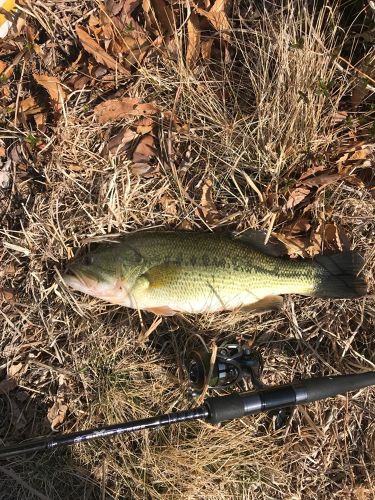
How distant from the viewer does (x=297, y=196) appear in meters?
3.24

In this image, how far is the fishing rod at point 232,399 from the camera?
8.60ft

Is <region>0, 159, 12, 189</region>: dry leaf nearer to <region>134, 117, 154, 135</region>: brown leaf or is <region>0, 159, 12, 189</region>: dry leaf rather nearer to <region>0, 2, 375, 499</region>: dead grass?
<region>0, 2, 375, 499</region>: dead grass

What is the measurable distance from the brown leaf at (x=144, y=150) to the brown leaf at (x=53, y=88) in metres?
0.65

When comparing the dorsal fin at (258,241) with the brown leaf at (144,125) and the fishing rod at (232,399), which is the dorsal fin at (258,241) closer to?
the fishing rod at (232,399)

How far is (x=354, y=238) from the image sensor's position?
325 cm

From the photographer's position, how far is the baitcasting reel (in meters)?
2.98

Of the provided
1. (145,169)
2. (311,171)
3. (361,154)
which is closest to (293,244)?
(311,171)

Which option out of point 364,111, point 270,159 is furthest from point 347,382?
point 364,111

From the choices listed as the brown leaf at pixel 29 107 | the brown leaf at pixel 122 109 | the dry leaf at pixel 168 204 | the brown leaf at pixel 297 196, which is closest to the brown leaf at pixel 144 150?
the brown leaf at pixel 122 109

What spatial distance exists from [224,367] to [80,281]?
114 centimetres

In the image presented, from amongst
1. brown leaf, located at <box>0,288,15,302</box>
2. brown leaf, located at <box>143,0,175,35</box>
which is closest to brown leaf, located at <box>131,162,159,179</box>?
brown leaf, located at <box>143,0,175,35</box>

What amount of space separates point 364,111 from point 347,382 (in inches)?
74.9

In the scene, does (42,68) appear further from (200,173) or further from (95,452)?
(95,452)

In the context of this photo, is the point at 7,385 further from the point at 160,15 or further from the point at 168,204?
the point at 160,15
